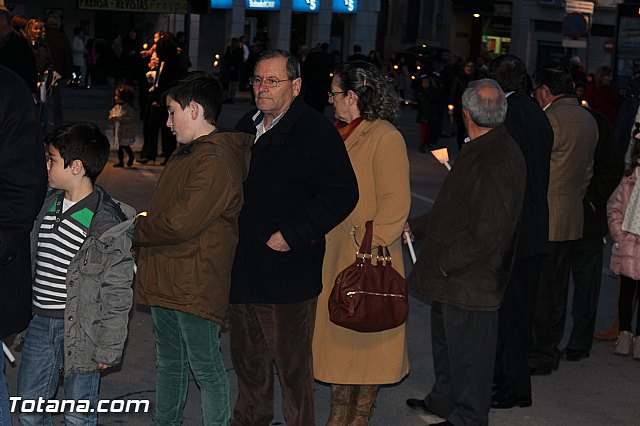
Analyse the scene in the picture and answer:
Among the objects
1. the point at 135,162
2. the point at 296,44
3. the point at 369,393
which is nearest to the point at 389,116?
the point at 369,393

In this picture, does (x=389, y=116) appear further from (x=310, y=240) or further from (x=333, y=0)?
(x=333, y=0)

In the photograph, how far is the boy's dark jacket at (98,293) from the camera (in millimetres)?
5203

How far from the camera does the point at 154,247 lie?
18.2 ft

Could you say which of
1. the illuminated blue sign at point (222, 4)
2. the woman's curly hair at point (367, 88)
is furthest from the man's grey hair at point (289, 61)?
the illuminated blue sign at point (222, 4)

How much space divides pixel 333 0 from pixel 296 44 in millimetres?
2247

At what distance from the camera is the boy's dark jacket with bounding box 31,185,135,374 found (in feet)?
17.1

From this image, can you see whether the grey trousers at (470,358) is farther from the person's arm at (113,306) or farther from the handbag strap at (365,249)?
the person's arm at (113,306)

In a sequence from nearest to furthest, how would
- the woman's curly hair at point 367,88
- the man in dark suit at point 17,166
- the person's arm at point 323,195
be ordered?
the man in dark suit at point 17,166, the person's arm at point 323,195, the woman's curly hair at point 367,88

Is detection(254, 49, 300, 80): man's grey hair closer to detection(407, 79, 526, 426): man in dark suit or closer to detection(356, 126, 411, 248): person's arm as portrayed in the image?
detection(356, 126, 411, 248): person's arm

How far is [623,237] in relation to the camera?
336 inches

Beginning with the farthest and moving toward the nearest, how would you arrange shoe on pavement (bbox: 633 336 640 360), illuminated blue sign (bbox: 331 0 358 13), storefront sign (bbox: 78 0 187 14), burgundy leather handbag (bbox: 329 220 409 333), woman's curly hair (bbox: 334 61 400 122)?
illuminated blue sign (bbox: 331 0 358 13) → storefront sign (bbox: 78 0 187 14) → shoe on pavement (bbox: 633 336 640 360) → woman's curly hair (bbox: 334 61 400 122) → burgundy leather handbag (bbox: 329 220 409 333)

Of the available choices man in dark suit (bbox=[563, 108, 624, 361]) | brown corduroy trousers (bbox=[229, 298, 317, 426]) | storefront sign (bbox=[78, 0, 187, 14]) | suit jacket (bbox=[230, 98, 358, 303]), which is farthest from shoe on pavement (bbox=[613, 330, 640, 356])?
storefront sign (bbox=[78, 0, 187, 14])

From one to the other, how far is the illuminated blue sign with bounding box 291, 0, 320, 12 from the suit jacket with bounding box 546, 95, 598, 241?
39.4 metres

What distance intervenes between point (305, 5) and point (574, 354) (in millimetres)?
39842
